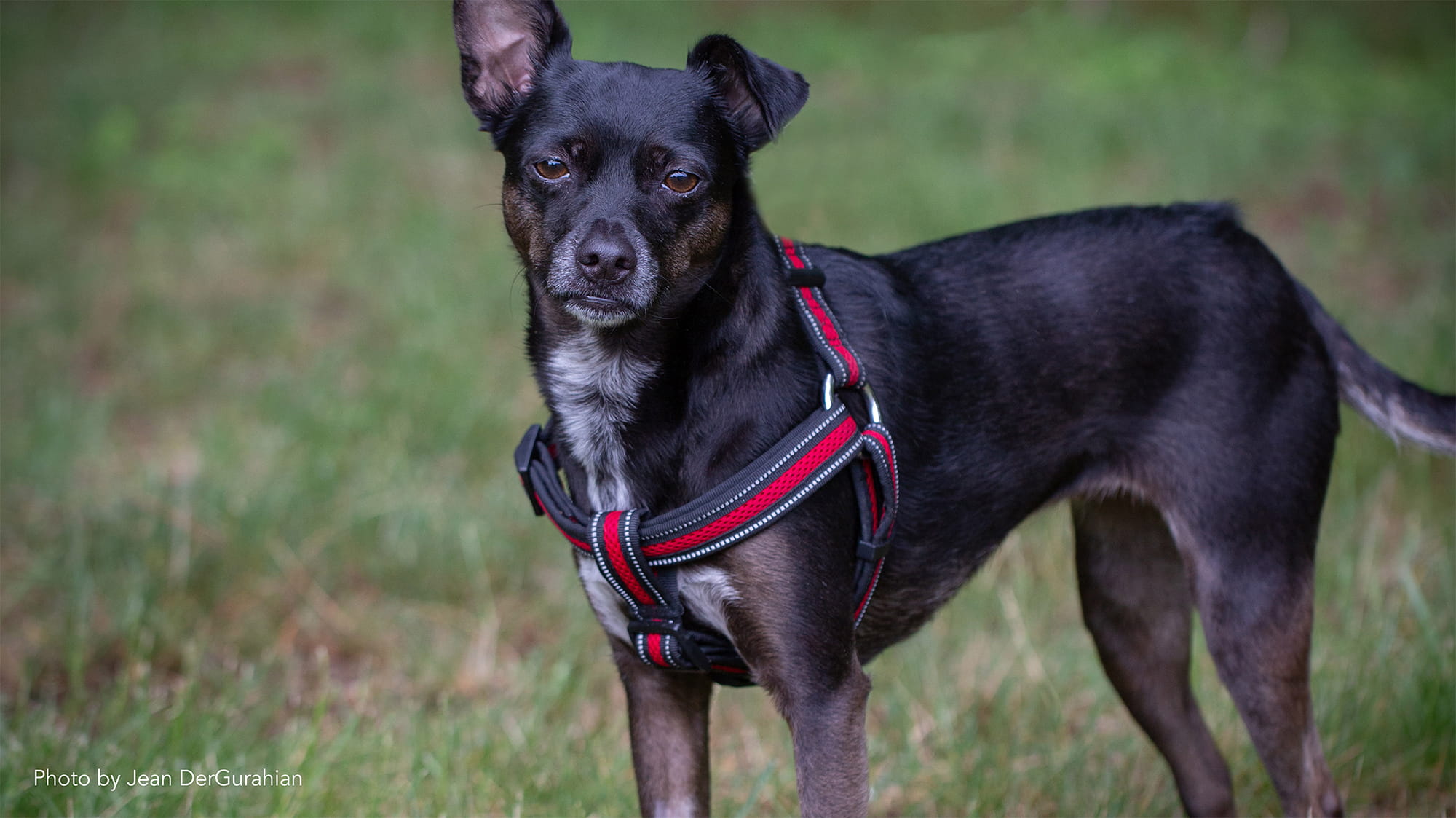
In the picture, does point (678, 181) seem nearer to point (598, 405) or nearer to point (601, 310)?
point (601, 310)

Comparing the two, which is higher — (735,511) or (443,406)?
(735,511)

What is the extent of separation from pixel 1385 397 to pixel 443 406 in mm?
4062

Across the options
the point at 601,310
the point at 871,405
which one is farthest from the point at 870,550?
the point at 601,310

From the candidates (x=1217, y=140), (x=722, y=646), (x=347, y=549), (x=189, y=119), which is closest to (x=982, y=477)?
(x=722, y=646)

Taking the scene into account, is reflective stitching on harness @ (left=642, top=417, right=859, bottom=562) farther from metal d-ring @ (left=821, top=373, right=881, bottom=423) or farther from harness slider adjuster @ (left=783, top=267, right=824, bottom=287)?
harness slider adjuster @ (left=783, top=267, right=824, bottom=287)

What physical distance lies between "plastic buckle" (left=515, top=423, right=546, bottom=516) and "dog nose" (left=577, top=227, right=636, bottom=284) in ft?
1.50

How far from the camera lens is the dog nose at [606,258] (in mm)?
2588

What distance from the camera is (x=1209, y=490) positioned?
10.4 ft

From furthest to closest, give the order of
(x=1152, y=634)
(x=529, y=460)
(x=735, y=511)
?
(x=1152, y=634) < (x=529, y=460) < (x=735, y=511)

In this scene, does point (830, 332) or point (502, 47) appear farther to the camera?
point (502, 47)

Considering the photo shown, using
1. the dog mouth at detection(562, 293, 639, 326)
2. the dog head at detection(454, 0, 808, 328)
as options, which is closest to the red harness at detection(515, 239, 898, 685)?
the dog head at detection(454, 0, 808, 328)

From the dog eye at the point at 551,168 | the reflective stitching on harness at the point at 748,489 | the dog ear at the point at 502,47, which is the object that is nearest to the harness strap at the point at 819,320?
the reflective stitching on harness at the point at 748,489

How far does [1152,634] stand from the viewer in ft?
12.0

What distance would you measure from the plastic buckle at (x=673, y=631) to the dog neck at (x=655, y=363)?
0.25 metres
